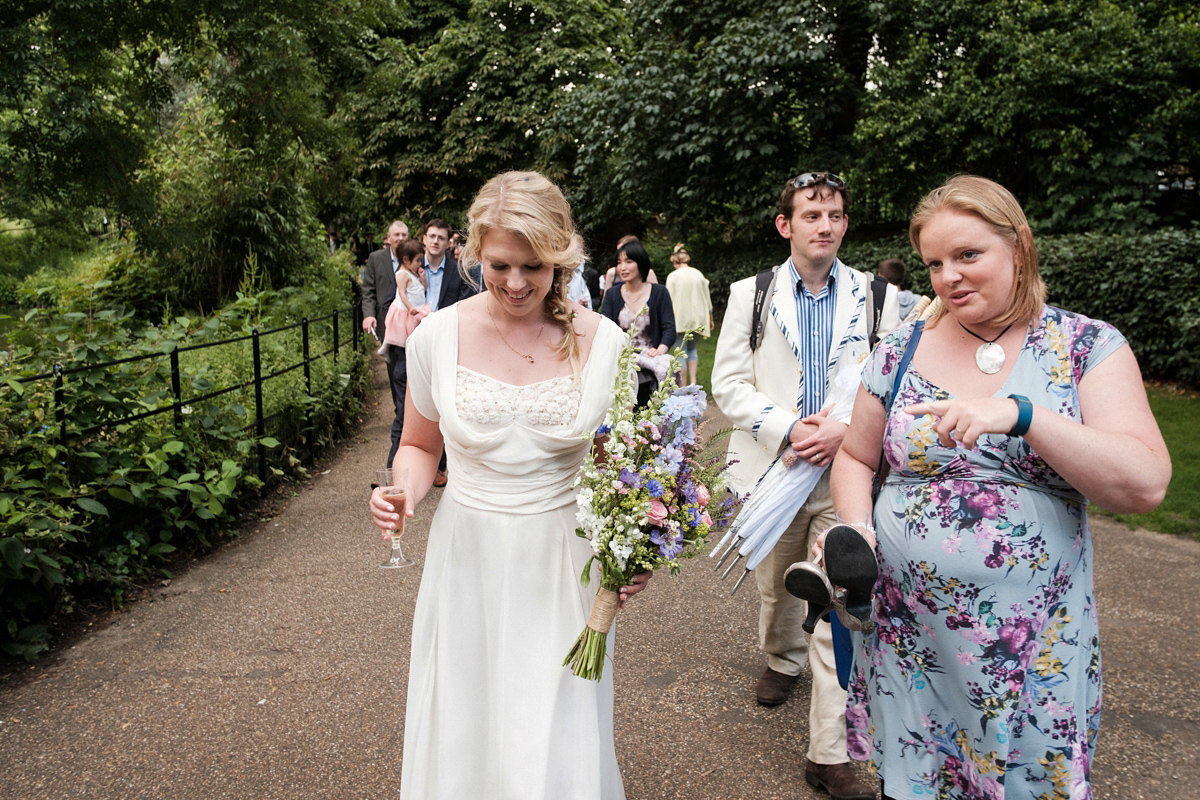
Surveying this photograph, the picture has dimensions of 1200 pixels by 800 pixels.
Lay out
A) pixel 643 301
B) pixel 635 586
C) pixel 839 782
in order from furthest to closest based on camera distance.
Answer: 1. pixel 643 301
2. pixel 839 782
3. pixel 635 586

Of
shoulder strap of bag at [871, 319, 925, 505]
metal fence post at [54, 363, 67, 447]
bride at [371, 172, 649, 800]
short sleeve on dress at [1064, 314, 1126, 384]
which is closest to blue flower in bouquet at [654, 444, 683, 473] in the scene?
bride at [371, 172, 649, 800]

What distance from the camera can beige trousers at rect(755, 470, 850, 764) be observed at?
11.3 feet

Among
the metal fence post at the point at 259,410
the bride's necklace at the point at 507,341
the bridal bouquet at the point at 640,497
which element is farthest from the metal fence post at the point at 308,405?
the bridal bouquet at the point at 640,497

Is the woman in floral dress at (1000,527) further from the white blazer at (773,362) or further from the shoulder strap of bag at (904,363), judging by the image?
the white blazer at (773,362)

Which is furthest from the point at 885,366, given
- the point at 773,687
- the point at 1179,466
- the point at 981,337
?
the point at 1179,466

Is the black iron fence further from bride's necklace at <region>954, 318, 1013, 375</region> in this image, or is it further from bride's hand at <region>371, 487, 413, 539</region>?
bride's necklace at <region>954, 318, 1013, 375</region>

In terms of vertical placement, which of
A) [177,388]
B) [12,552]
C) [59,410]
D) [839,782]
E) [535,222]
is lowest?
[839,782]

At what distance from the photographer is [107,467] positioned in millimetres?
5180

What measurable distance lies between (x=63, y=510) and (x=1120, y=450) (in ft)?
15.2

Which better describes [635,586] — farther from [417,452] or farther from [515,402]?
[417,452]

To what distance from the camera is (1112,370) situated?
2.12 meters

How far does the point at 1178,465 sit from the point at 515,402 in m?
7.90

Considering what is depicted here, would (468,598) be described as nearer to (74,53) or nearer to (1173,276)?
(74,53)

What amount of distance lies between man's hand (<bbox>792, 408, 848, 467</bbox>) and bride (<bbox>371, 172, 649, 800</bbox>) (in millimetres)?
1110
